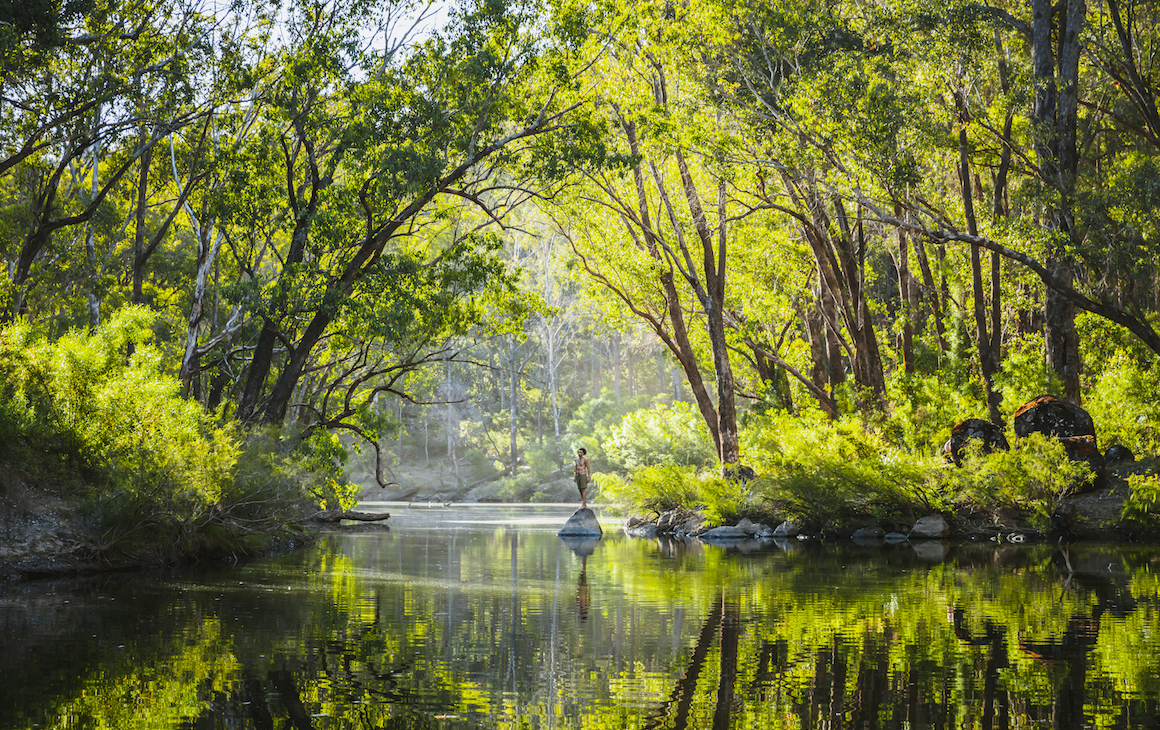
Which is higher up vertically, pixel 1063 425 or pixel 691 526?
pixel 1063 425

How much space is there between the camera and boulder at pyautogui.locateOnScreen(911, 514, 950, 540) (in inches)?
786

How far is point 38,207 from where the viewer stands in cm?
1917

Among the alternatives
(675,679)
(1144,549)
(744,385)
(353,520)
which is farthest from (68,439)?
(744,385)

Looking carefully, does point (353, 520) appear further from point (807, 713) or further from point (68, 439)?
point (807, 713)

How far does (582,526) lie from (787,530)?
471 cm

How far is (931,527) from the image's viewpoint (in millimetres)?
20000

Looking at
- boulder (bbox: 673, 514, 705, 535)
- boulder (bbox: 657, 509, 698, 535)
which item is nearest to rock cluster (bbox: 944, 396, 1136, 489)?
boulder (bbox: 673, 514, 705, 535)

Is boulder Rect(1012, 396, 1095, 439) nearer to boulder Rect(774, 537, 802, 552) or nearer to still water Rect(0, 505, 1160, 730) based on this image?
boulder Rect(774, 537, 802, 552)

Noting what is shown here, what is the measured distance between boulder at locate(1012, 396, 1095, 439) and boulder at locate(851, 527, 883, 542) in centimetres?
343

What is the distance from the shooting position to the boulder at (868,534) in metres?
20.6

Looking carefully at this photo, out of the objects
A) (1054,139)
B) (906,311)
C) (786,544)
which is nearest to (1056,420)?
(1054,139)

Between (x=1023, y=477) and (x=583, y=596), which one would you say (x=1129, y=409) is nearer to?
(x=1023, y=477)

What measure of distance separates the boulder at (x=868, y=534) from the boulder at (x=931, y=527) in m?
0.80

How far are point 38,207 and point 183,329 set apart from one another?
386 inches
